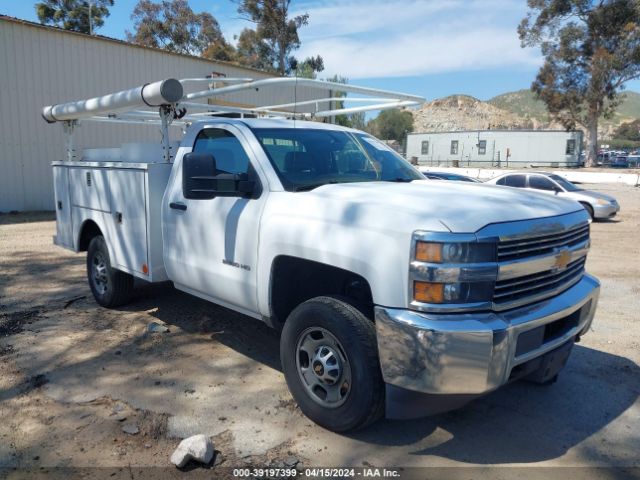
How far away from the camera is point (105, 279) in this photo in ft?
19.1

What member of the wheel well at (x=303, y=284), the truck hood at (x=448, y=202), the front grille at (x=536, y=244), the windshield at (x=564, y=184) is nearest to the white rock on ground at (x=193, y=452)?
the wheel well at (x=303, y=284)

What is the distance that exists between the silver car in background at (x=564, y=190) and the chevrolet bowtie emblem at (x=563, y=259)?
11.7 meters

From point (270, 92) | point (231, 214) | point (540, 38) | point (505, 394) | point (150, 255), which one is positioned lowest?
point (505, 394)

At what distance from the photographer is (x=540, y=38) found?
4719 cm

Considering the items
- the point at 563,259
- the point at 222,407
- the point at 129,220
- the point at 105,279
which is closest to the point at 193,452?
the point at 222,407

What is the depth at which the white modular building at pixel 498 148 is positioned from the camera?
5044 cm

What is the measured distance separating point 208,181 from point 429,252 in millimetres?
1743

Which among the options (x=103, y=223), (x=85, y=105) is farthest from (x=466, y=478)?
(x=85, y=105)

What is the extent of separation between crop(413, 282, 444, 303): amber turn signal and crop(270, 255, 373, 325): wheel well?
0.67 metres

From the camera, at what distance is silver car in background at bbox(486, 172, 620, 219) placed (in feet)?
48.3

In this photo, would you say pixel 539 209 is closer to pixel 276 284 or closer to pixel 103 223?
pixel 276 284

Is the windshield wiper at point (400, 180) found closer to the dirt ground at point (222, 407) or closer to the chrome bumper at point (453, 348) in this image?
the chrome bumper at point (453, 348)

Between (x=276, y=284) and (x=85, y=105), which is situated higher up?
(x=85, y=105)

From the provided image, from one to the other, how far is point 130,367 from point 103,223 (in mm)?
1812
